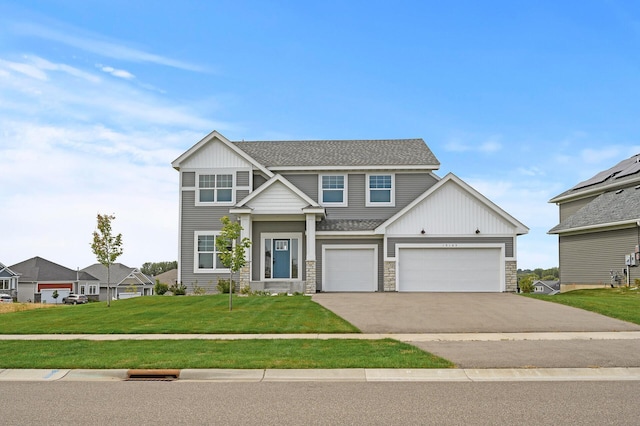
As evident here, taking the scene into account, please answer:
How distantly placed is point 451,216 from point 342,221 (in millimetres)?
5674

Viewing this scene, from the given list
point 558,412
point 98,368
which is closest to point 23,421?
point 98,368

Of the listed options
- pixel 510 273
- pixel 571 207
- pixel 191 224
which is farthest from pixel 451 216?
pixel 571 207

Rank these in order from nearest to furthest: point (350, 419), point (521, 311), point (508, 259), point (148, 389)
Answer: point (350, 419)
point (148, 389)
point (521, 311)
point (508, 259)

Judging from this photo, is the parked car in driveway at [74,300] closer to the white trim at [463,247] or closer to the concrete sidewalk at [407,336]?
the white trim at [463,247]

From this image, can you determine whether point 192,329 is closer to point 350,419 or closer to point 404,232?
point 350,419

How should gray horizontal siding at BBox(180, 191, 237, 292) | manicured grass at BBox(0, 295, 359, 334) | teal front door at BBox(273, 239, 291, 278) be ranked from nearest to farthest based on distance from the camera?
1. manicured grass at BBox(0, 295, 359, 334)
2. teal front door at BBox(273, 239, 291, 278)
3. gray horizontal siding at BBox(180, 191, 237, 292)

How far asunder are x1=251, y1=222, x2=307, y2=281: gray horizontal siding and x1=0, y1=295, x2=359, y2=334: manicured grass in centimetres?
543

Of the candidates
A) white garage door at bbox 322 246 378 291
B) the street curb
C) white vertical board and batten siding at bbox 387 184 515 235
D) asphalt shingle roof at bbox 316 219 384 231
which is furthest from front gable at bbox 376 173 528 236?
the street curb

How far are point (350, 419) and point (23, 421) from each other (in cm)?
425

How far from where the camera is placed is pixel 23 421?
8086 mm

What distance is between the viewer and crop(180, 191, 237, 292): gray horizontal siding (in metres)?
32.1

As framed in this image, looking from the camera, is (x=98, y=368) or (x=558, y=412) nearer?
(x=558, y=412)

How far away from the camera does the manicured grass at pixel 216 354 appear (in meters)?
12.2

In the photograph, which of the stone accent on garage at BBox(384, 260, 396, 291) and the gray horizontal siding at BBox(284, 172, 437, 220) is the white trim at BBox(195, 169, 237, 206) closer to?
the gray horizontal siding at BBox(284, 172, 437, 220)
